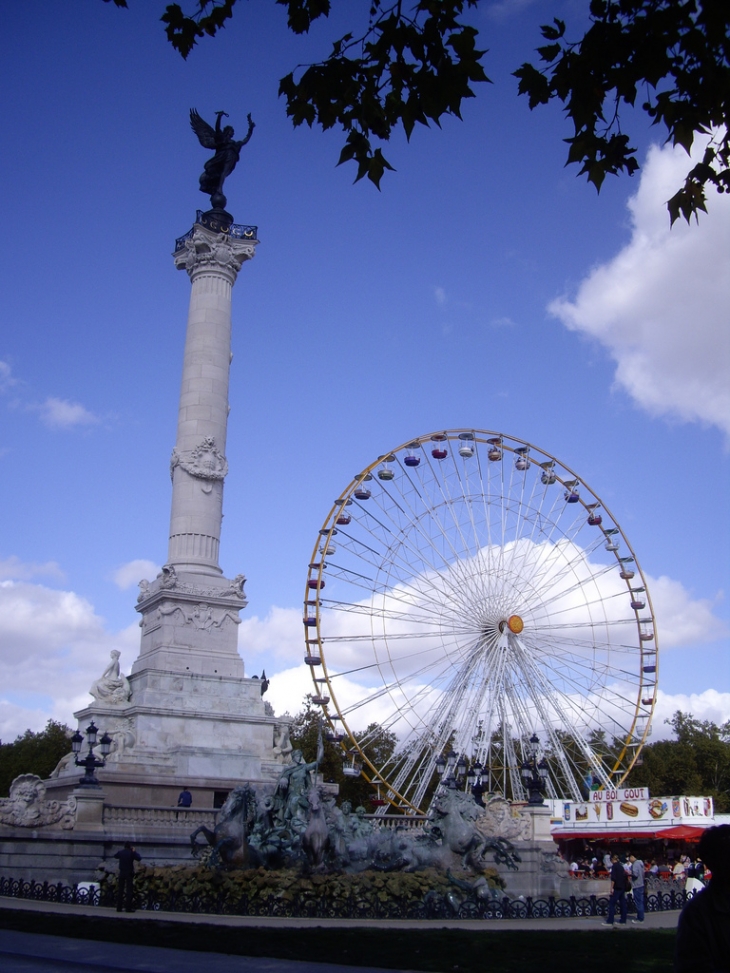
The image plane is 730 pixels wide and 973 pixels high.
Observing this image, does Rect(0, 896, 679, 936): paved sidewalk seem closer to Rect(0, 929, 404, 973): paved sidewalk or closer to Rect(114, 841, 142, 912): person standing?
Rect(114, 841, 142, 912): person standing

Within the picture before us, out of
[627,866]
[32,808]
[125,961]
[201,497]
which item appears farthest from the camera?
[201,497]

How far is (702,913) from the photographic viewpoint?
435cm

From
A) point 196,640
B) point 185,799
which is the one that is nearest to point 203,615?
point 196,640

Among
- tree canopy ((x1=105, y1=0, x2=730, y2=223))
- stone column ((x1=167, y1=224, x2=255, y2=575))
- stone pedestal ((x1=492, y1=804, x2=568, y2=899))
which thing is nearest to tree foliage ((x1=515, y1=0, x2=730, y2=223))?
tree canopy ((x1=105, y1=0, x2=730, y2=223))

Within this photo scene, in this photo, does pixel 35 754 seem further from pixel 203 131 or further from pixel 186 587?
pixel 203 131

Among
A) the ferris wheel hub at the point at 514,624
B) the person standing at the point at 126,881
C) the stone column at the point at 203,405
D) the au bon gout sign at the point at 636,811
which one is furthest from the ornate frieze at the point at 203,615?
the au bon gout sign at the point at 636,811

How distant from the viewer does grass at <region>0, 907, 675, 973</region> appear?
1209 centimetres

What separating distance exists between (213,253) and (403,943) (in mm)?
29397

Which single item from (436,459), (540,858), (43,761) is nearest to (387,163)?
(540,858)

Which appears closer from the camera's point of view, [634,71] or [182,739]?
[634,71]

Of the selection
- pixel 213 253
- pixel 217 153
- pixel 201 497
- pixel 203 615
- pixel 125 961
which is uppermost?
pixel 217 153

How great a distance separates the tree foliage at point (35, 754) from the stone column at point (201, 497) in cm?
2959

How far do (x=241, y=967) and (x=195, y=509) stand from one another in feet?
81.9

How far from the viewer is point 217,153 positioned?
4097 cm
